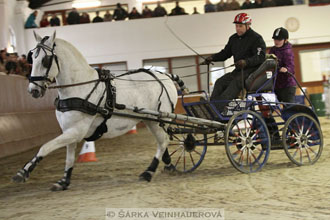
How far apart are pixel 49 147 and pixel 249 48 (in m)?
3.33

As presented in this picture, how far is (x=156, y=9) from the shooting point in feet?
80.6

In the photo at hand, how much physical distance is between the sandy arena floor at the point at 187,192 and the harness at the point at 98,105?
0.82 m

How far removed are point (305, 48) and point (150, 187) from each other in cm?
2016

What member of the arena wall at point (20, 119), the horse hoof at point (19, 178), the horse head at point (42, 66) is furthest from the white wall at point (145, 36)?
the horse hoof at point (19, 178)

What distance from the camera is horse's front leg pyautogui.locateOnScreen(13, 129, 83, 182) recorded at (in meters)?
6.05

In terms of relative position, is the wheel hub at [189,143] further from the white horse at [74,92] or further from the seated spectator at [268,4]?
the seated spectator at [268,4]

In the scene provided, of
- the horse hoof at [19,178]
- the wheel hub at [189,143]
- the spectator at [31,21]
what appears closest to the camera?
the horse hoof at [19,178]

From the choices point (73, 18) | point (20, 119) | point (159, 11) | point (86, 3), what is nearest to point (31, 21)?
point (73, 18)

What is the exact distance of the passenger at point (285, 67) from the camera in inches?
329

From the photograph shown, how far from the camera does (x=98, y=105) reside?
22.3 ft

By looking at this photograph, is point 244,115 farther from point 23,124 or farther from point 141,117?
point 23,124

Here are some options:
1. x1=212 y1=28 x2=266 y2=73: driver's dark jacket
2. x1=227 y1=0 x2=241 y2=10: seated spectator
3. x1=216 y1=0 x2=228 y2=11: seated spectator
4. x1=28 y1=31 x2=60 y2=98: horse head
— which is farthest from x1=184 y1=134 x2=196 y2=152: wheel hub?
x1=227 y1=0 x2=241 y2=10: seated spectator

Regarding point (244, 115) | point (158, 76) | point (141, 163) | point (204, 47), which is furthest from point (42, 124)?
point (204, 47)

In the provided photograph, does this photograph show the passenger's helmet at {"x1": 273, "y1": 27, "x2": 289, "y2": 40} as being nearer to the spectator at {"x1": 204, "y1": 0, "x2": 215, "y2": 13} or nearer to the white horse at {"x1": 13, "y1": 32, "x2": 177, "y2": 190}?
the white horse at {"x1": 13, "y1": 32, "x2": 177, "y2": 190}
